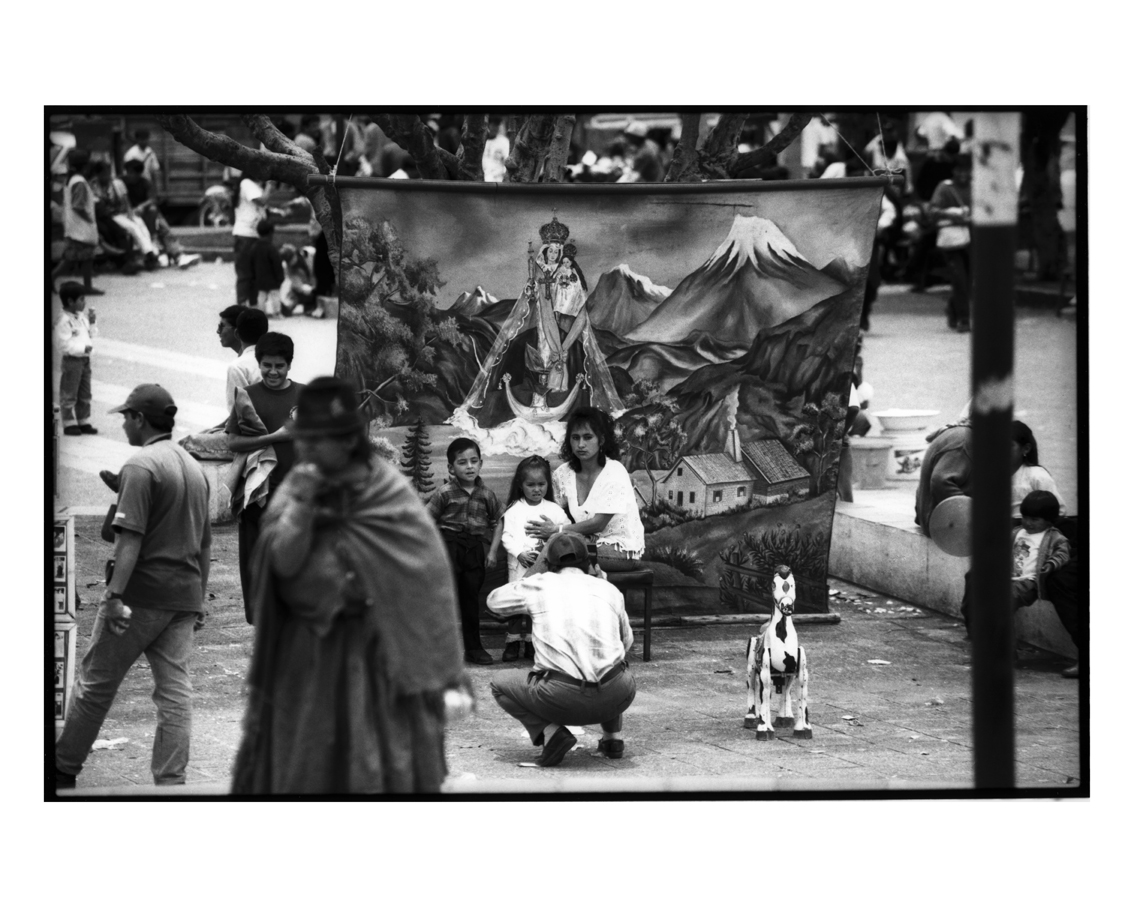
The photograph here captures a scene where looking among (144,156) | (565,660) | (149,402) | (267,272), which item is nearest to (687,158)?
(565,660)

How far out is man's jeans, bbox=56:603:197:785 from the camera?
8.07 m

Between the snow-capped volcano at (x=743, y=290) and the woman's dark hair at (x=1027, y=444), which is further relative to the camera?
the snow-capped volcano at (x=743, y=290)

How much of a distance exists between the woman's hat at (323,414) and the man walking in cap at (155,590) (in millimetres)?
1904

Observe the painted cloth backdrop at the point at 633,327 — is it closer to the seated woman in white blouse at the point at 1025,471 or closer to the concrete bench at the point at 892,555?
the concrete bench at the point at 892,555

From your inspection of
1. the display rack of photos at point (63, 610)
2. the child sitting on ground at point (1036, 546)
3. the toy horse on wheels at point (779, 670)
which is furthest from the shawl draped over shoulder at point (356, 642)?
the child sitting on ground at point (1036, 546)

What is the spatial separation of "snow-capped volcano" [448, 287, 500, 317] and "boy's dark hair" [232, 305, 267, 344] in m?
0.89

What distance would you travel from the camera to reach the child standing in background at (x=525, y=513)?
955cm

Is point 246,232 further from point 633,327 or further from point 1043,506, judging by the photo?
point 1043,506

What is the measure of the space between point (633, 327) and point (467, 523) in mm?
1238

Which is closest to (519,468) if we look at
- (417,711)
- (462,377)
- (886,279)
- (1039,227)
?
(462,377)

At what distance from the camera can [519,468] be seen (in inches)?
377

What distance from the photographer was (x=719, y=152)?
10.3 m

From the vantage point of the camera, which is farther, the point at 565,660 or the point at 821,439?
the point at 821,439

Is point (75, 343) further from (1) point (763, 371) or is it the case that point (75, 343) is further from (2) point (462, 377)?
(1) point (763, 371)
